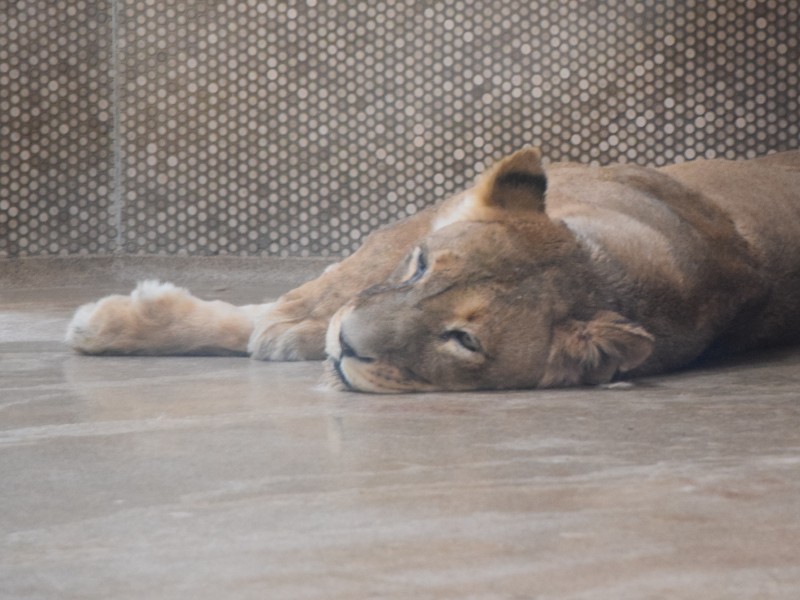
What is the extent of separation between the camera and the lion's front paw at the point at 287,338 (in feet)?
11.0

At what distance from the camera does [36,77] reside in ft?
18.2

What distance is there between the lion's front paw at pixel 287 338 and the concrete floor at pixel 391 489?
0.62 feet

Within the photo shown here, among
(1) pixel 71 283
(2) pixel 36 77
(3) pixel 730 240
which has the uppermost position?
(2) pixel 36 77

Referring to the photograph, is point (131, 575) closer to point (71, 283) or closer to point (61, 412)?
point (61, 412)

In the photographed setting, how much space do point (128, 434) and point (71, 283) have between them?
331 cm

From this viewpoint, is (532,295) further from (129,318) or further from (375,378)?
(129,318)

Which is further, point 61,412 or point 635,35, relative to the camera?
point 635,35

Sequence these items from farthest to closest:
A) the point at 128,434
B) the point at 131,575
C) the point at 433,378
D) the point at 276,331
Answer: the point at 276,331
the point at 433,378
the point at 128,434
the point at 131,575

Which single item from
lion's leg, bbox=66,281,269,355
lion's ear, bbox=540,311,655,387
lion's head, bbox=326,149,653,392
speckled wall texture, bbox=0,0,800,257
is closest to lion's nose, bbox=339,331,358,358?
lion's head, bbox=326,149,653,392

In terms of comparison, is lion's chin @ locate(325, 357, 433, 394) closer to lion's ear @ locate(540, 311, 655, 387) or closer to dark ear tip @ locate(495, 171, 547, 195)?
lion's ear @ locate(540, 311, 655, 387)

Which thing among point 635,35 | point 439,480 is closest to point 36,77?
point 635,35

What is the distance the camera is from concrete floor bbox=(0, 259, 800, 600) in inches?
61.2

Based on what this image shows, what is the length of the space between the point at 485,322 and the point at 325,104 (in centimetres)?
296

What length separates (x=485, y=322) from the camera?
277 centimetres
